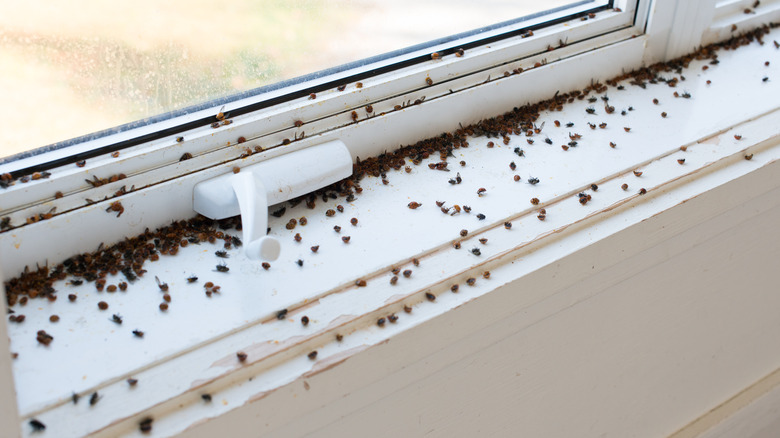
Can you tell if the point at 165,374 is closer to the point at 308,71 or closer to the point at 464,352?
the point at 464,352

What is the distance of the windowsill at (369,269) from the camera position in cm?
70

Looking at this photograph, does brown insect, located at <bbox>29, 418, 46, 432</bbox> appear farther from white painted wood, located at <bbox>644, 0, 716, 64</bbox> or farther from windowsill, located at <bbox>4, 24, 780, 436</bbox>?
white painted wood, located at <bbox>644, 0, 716, 64</bbox>

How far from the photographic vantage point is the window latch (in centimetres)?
80

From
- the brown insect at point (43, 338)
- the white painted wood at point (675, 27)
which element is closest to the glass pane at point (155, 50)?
the brown insect at point (43, 338)

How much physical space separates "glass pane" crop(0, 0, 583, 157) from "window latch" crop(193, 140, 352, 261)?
0.12 m

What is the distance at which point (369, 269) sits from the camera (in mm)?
841

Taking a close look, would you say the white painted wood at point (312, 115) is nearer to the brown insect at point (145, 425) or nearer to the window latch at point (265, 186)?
the window latch at point (265, 186)

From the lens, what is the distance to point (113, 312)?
0.78m

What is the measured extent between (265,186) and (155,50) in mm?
215

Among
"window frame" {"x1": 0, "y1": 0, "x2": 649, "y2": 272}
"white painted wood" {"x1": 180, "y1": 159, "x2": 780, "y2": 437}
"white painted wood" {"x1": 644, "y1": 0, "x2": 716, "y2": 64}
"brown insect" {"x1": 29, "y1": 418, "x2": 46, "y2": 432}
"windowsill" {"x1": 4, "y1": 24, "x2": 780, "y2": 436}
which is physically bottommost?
"white painted wood" {"x1": 180, "y1": 159, "x2": 780, "y2": 437}

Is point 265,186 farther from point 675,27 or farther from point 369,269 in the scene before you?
point 675,27

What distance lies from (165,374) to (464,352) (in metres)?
0.36

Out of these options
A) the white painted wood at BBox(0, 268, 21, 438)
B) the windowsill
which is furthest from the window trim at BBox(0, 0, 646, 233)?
the white painted wood at BBox(0, 268, 21, 438)

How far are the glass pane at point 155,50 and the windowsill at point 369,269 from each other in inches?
7.5
